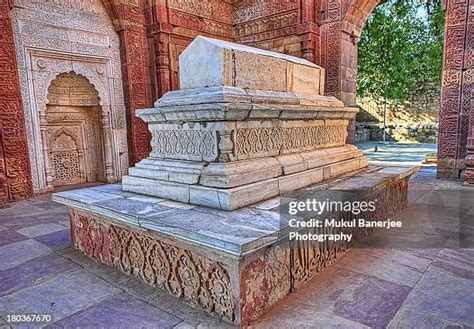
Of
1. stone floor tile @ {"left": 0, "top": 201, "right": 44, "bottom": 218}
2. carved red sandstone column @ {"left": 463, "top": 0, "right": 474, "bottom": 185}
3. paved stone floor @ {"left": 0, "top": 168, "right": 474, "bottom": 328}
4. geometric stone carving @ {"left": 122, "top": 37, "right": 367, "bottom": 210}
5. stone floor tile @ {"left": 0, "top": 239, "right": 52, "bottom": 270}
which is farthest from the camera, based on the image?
carved red sandstone column @ {"left": 463, "top": 0, "right": 474, "bottom": 185}

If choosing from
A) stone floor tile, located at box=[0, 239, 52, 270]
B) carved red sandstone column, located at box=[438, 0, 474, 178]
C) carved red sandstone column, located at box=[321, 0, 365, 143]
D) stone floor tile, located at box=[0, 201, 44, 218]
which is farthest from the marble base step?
carved red sandstone column, located at box=[321, 0, 365, 143]

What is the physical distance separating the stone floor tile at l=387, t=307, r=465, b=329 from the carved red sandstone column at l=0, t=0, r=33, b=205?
205 inches

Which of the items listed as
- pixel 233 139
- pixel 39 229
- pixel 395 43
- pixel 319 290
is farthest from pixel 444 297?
pixel 395 43

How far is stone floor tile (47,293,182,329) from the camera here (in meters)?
1.73

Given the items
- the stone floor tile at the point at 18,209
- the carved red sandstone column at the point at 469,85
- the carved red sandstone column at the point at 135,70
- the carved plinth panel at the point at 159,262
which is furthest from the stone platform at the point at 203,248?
the carved red sandstone column at the point at 135,70

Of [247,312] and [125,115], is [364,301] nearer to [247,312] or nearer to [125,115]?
[247,312]

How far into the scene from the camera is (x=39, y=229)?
11.6ft

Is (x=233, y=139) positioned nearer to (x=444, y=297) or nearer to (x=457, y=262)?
(x=444, y=297)

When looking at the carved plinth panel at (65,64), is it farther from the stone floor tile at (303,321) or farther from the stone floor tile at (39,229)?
the stone floor tile at (303,321)

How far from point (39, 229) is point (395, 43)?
13377mm

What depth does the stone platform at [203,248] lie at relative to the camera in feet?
5.58

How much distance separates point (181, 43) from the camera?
7434 mm

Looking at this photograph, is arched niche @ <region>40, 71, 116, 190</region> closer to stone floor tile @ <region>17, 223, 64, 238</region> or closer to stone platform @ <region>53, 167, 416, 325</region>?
stone floor tile @ <region>17, 223, 64, 238</region>

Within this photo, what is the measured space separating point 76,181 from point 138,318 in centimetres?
539
